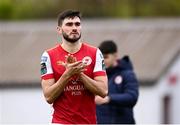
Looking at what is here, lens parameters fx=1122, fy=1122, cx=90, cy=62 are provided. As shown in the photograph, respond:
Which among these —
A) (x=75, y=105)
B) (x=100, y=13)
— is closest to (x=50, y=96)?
(x=75, y=105)

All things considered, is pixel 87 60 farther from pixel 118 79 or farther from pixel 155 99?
pixel 155 99

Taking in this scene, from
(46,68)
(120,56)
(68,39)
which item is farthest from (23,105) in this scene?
(68,39)

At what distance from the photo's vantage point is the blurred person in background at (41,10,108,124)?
11.6 metres

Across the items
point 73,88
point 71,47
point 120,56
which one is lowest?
point 120,56

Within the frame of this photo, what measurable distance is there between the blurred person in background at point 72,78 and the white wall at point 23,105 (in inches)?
796

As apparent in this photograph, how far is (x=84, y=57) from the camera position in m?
11.7

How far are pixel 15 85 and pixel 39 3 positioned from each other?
26.2 m

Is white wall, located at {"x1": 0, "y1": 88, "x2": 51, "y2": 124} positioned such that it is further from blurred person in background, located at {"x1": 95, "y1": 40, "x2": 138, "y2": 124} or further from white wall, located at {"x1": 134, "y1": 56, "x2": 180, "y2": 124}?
blurred person in background, located at {"x1": 95, "y1": 40, "x2": 138, "y2": 124}

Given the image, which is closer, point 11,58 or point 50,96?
point 50,96

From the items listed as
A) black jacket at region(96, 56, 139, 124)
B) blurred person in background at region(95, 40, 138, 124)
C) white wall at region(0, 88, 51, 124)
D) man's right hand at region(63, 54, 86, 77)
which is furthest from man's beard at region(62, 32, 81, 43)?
white wall at region(0, 88, 51, 124)

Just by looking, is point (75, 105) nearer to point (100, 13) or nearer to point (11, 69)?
point (11, 69)

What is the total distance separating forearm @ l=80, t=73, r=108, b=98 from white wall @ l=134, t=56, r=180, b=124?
66.7ft

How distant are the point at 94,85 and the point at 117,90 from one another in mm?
3128

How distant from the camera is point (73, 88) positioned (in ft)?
38.2
